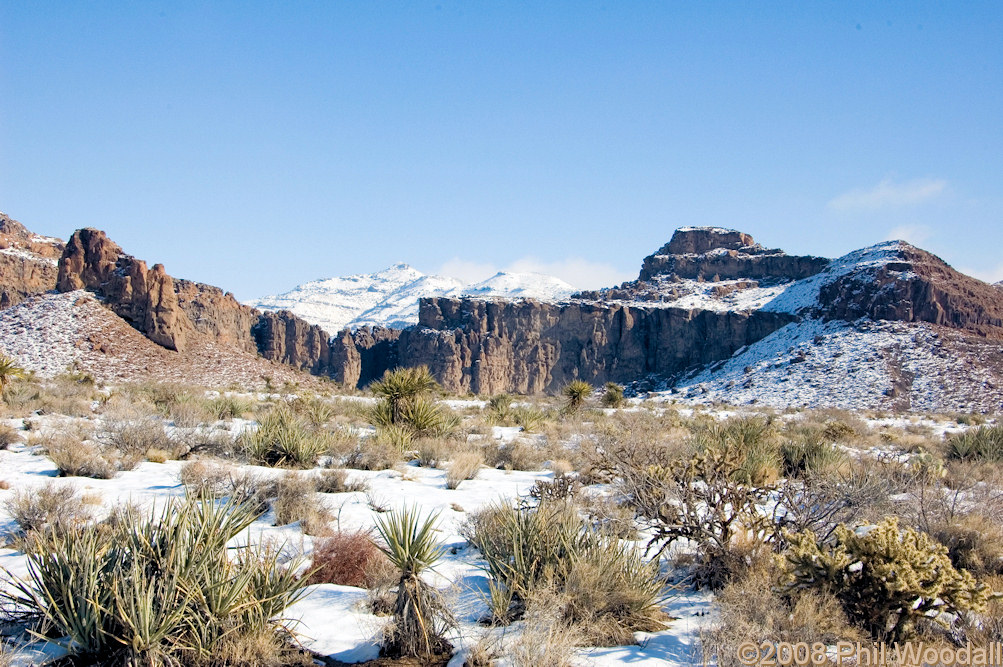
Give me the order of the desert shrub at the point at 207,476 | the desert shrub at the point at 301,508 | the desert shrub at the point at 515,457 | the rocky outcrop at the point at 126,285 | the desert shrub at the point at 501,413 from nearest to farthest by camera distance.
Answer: the desert shrub at the point at 301,508 < the desert shrub at the point at 207,476 < the desert shrub at the point at 515,457 < the desert shrub at the point at 501,413 < the rocky outcrop at the point at 126,285

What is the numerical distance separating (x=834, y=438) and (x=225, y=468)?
1422 cm

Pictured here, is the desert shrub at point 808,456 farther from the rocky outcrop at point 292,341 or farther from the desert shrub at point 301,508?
the rocky outcrop at point 292,341

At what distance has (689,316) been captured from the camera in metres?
87.0

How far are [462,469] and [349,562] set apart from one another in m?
4.12

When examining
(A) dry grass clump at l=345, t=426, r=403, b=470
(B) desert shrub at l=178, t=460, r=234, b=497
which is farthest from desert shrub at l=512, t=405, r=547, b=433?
(B) desert shrub at l=178, t=460, r=234, b=497

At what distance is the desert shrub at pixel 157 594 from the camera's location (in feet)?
11.8

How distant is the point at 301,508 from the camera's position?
22.6ft

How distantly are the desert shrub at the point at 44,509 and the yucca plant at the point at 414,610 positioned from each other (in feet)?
12.6

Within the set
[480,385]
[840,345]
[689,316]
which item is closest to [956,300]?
[840,345]

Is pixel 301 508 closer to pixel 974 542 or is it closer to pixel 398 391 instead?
pixel 974 542

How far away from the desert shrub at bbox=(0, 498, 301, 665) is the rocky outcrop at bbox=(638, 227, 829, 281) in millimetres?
95861

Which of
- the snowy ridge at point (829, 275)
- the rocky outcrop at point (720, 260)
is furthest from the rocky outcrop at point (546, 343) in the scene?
the rocky outcrop at point (720, 260)

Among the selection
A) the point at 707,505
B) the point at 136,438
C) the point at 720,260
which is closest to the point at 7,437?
the point at 136,438

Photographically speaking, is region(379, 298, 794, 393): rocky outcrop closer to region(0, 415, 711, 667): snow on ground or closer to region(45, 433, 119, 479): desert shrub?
region(0, 415, 711, 667): snow on ground
